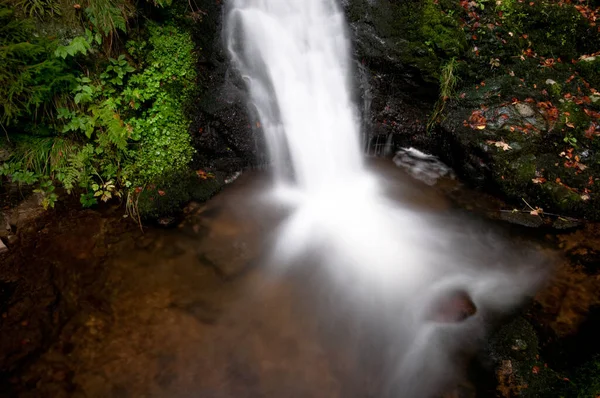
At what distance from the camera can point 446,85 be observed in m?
6.29

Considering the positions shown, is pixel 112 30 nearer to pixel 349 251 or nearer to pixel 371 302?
pixel 349 251

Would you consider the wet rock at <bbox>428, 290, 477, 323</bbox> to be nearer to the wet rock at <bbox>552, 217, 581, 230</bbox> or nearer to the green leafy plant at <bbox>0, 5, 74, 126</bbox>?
the wet rock at <bbox>552, 217, 581, 230</bbox>

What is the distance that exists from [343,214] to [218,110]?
2.76 metres

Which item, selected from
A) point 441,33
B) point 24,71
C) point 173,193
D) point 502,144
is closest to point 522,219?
point 502,144

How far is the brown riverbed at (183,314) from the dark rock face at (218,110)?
1.05m

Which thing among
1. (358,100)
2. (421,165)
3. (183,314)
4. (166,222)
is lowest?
(183,314)

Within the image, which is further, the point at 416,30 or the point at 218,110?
the point at 416,30

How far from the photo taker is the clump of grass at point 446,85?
20.6 ft

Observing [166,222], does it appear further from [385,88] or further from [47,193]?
[385,88]

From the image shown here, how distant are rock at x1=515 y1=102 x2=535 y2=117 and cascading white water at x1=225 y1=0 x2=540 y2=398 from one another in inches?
93.4

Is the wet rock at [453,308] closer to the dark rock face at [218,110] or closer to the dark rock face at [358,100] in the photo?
the dark rock face at [358,100]

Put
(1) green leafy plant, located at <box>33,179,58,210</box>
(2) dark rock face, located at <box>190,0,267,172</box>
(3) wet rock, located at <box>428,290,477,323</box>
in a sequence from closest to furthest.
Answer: (3) wet rock, located at <box>428,290,477,323</box> < (1) green leafy plant, located at <box>33,179,58,210</box> < (2) dark rock face, located at <box>190,0,267,172</box>

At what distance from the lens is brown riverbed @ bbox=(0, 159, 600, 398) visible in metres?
3.47

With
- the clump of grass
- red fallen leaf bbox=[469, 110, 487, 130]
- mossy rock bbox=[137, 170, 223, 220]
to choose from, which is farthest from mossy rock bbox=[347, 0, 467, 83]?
mossy rock bbox=[137, 170, 223, 220]
